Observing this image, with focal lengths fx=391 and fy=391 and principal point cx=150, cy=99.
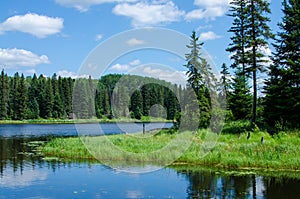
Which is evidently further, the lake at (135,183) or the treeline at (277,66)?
the treeline at (277,66)

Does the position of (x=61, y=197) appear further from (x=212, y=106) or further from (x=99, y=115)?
(x=99, y=115)

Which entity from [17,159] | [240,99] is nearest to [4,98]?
[240,99]

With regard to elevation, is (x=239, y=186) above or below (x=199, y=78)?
below

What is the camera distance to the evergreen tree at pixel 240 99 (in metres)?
42.0

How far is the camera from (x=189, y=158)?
23.2m

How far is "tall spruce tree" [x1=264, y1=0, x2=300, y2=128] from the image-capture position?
29.8 m

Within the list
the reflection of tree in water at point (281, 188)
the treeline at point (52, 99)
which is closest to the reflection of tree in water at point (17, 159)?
the reflection of tree in water at point (281, 188)

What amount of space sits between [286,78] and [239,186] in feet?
52.2

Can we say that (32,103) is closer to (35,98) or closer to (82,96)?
(35,98)

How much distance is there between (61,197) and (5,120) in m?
85.6

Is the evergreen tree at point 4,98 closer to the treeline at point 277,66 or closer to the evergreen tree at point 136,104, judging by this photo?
the evergreen tree at point 136,104

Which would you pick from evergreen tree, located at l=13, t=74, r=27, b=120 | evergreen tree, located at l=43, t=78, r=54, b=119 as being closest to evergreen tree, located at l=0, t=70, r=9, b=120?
evergreen tree, located at l=13, t=74, r=27, b=120

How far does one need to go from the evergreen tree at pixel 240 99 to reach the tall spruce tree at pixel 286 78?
30.2 feet

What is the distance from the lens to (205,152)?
23.8m
